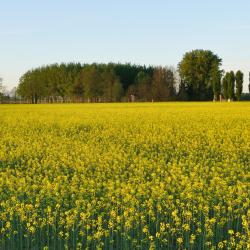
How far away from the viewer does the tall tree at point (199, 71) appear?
120250 millimetres

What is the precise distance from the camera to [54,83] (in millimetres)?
145000

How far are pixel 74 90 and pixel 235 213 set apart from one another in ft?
404

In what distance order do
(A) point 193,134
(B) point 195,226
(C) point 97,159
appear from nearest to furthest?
(B) point 195,226 < (C) point 97,159 < (A) point 193,134

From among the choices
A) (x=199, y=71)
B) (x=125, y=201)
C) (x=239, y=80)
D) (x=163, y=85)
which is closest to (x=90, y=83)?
(x=163, y=85)

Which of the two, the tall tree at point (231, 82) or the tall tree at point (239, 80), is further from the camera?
the tall tree at point (239, 80)

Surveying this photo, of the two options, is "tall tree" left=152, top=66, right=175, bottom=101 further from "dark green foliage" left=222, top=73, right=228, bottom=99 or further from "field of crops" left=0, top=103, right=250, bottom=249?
"field of crops" left=0, top=103, right=250, bottom=249

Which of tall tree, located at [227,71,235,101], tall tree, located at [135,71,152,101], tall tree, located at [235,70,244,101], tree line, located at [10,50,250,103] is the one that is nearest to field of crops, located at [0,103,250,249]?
tall tree, located at [227,71,235,101]

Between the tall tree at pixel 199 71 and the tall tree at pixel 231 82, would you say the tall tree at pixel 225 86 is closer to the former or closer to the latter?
the tall tree at pixel 231 82

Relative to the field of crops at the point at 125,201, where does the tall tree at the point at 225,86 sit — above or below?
above

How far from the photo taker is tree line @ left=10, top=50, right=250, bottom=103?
382 ft

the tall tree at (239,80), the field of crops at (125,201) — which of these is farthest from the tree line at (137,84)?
the field of crops at (125,201)

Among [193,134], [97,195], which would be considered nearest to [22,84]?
[193,134]

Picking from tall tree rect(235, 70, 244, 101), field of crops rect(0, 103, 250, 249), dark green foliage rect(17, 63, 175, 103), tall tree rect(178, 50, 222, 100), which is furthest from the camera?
dark green foliage rect(17, 63, 175, 103)

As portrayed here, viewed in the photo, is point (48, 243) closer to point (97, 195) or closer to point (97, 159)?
point (97, 195)
